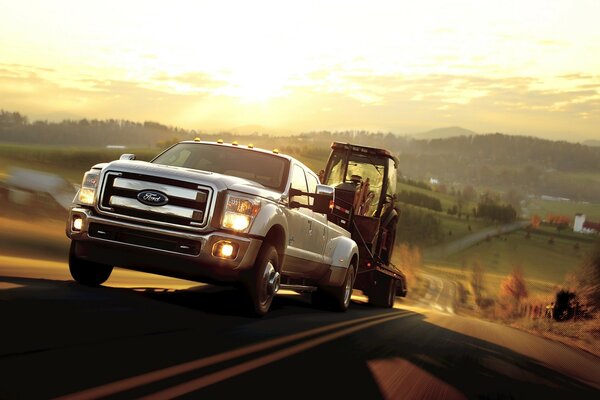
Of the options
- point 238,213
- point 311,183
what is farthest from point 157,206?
point 311,183

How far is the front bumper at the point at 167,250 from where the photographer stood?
8.75m

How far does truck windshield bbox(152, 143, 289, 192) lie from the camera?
35.0 feet

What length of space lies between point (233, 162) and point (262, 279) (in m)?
2.15

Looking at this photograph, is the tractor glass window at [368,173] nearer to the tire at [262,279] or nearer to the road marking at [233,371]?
the tire at [262,279]

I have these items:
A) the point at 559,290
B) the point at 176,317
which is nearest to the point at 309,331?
the point at 176,317

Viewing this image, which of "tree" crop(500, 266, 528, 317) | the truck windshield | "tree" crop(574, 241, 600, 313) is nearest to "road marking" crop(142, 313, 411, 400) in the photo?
the truck windshield

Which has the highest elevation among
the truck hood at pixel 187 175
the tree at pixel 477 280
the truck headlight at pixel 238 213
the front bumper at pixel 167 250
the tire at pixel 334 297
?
the truck hood at pixel 187 175

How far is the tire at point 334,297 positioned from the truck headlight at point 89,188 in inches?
213

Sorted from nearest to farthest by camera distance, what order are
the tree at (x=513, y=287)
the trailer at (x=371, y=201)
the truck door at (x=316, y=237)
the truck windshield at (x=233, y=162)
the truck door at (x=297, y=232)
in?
the truck door at (x=297, y=232)
the truck windshield at (x=233, y=162)
the truck door at (x=316, y=237)
the trailer at (x=371, y=201)
the tree at (x=513, y=287)

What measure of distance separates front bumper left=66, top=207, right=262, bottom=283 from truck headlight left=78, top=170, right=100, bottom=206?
11.4 inches

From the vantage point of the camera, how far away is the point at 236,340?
767 centimetres

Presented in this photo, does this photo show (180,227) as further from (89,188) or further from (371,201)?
(371,201)

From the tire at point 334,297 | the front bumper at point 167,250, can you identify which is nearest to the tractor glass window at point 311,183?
the tire at point 334,297

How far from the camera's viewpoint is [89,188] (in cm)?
934
